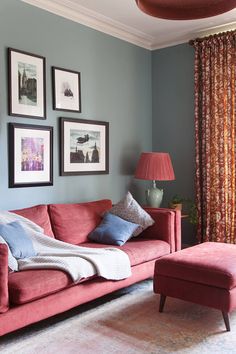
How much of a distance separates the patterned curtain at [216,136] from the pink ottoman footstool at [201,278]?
1.37 m

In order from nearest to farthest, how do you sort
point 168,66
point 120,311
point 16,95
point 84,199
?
point 120,311 < point 16,95 < point 84,199 < point 168,66

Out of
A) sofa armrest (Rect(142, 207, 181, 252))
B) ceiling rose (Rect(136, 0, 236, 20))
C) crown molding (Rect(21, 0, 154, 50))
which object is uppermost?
crown molding (Rect(21, 0, 154, 50))

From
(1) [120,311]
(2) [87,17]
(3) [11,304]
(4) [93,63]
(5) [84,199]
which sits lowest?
(1) [120,311]

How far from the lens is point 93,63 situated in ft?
14.4

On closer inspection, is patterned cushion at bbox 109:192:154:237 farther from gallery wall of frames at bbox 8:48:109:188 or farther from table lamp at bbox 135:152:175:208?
gallery wall of frames at bbox 8:48:109:188

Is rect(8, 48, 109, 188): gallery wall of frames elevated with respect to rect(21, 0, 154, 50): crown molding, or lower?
lower

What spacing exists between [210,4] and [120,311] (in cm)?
225

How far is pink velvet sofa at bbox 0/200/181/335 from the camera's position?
2.40 m

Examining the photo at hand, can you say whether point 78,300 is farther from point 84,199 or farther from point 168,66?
point 168,66

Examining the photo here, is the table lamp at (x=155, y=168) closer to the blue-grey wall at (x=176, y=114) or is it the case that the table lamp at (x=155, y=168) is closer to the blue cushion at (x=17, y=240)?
the blue-grey wall at (x=176, y=114)

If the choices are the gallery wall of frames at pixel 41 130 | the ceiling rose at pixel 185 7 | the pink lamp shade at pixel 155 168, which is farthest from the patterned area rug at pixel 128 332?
the ceiling rose at pixel 185 7

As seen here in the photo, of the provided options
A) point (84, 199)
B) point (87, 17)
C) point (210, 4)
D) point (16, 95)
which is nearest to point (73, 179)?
point (84, 199)

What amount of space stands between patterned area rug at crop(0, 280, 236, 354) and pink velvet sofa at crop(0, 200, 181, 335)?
0.14 meters

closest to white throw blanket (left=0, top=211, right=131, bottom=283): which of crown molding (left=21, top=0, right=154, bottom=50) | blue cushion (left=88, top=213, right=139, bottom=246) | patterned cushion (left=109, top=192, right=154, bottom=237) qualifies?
blue cushion (left=88, top=213, right=139, bottom=246)
